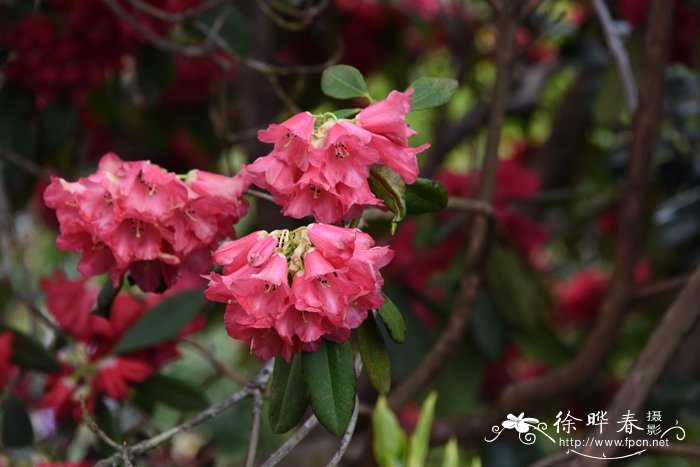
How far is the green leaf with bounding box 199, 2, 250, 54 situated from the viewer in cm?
151

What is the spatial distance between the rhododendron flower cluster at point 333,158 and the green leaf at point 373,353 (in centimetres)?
9

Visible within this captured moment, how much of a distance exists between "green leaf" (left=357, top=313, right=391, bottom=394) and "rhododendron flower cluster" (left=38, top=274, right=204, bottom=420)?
0.48 m

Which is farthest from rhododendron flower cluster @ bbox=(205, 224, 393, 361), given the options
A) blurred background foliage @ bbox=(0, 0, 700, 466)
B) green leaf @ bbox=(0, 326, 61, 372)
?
green leaf @ bbox=(0, 326, 61, 372)

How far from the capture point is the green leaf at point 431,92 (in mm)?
816

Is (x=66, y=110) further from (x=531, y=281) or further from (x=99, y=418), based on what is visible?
(x=531, y=281)

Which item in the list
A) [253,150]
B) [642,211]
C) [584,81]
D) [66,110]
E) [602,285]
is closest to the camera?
[642,211]

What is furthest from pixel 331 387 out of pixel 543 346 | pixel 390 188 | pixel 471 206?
pixel 543 346

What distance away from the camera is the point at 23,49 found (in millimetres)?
1416

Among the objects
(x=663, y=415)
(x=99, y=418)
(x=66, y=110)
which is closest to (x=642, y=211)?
(x=663, y=415)

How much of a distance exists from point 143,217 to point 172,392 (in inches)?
21.1

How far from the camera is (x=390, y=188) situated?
760mm

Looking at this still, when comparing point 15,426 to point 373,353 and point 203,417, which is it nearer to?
point 203,417

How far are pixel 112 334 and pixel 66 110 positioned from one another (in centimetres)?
46

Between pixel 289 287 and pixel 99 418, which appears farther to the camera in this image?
pixel 99 418
